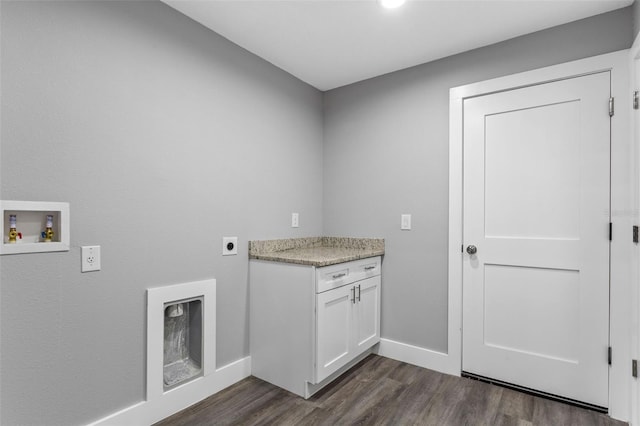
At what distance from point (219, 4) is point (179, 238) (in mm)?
1437

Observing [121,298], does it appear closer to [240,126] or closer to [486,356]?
[240,126]

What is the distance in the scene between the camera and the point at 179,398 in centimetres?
194

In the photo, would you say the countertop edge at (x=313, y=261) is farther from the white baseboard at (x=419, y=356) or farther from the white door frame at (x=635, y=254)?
the white door frame at (x=635, y=254)

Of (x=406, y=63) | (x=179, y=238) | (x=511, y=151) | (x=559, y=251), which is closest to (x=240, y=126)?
(x=179, y=238)

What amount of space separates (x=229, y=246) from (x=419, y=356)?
1.75m

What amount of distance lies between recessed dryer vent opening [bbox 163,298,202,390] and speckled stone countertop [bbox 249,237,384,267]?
58 cm

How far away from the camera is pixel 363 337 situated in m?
2.54

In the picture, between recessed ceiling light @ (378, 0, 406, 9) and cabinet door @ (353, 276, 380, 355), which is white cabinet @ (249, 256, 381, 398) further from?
recessed ceiling light @ (378, 0, 406, 9)

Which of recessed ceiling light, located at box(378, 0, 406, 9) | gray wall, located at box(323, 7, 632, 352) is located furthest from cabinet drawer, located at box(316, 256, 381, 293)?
recessed ceiling light, located at box(378, 0, 406, 9)

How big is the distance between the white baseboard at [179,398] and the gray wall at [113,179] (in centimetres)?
5

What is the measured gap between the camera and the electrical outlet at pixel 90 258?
1571 mm

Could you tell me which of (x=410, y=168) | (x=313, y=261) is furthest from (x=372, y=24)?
(x=313, y=261)

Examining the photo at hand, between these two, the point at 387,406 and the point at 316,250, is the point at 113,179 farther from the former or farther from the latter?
the point at 387,406

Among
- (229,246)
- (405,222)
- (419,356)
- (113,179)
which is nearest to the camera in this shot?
(113,179)
